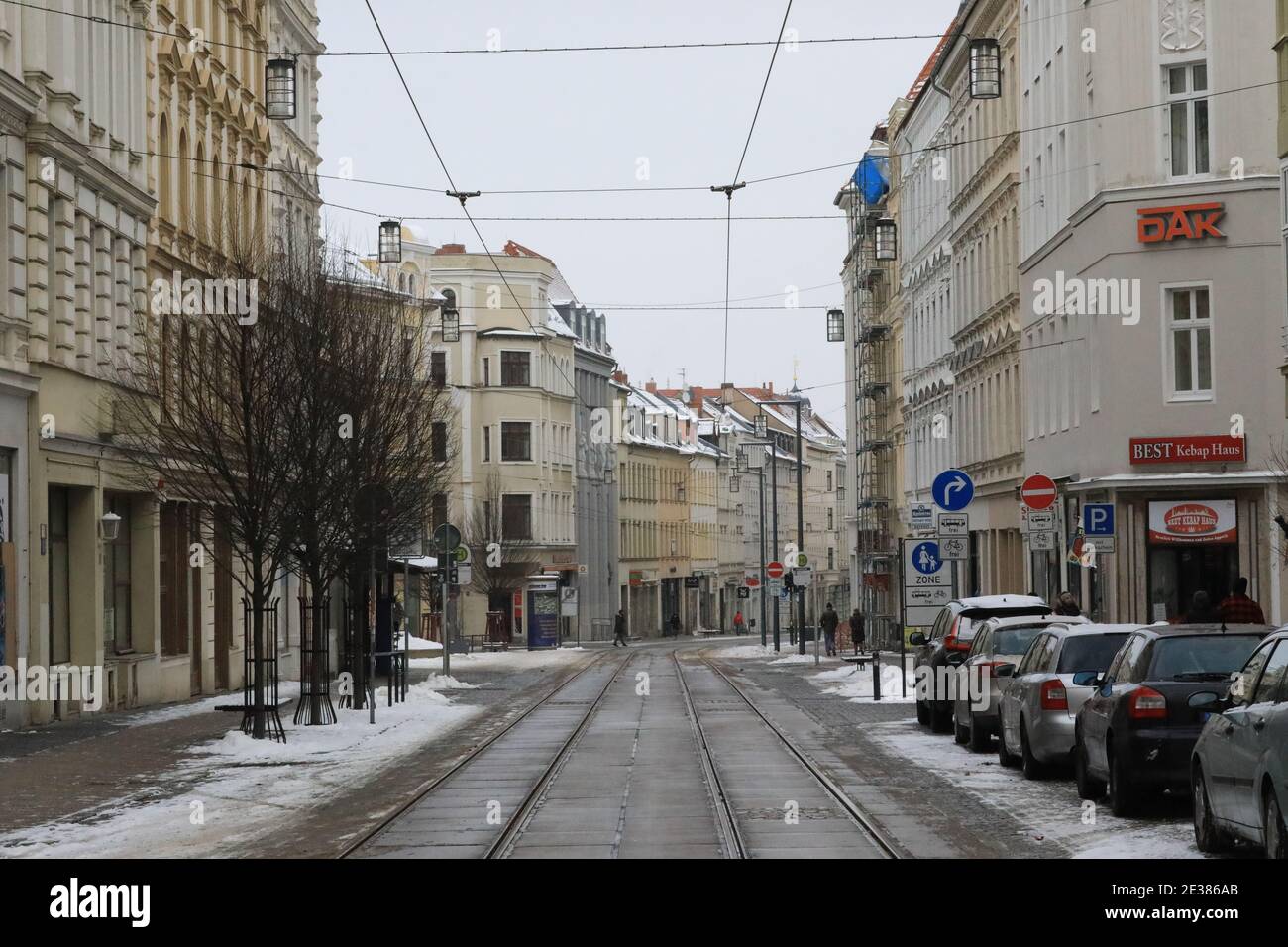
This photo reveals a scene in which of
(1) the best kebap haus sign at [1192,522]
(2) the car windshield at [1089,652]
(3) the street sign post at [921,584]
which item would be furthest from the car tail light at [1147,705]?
(1) the best kebap haus sign at [1192,522]

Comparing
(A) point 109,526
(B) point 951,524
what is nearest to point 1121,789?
(B) point 951,524

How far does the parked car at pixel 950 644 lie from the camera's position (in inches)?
1098

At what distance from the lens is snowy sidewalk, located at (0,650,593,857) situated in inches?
663

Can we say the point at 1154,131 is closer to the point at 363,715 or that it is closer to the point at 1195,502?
the point at 1195,502

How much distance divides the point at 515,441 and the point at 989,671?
81344 millimetres

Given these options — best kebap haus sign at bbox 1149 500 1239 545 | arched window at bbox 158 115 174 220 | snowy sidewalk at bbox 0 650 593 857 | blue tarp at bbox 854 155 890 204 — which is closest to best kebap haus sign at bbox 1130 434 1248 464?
best kebap haus sign at bbox 1149 500 1239 545

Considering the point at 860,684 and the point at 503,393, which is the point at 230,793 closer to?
the point at 860,684

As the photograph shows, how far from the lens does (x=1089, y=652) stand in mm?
19906

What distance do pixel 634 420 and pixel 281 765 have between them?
10342 cm

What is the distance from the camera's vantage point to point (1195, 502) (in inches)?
1566

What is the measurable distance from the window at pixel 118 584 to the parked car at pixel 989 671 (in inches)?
614

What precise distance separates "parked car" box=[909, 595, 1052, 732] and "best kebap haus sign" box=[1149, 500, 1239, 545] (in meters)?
11.8
